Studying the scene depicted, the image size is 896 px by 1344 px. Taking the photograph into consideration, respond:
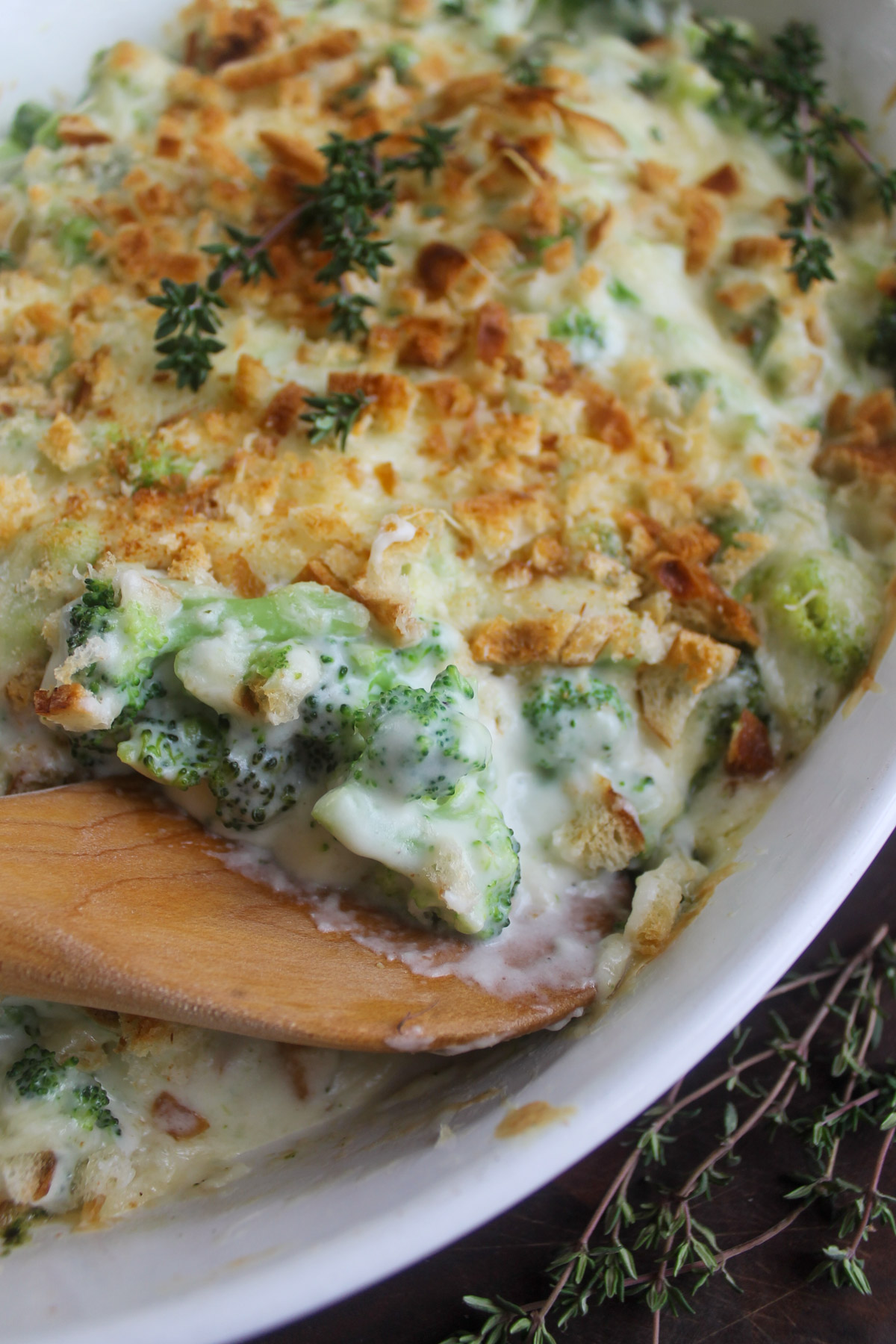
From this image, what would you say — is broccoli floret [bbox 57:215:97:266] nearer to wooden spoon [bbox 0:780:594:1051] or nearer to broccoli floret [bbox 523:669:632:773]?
wooden spoon [bbox 0:780:594:1051]

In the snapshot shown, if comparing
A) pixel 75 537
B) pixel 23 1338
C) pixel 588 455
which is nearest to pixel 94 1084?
pixel 23 1338

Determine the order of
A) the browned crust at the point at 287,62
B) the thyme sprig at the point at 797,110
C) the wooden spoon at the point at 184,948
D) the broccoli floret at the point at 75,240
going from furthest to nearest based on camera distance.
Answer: the browned crust at the point at 287,62 < the thyme sprig at the point at 797,110 < the broccoli floret at the point at 75,240 < the wooden spoon at the point at 184,948

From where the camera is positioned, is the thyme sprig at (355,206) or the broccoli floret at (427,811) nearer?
the broccoli floret at (427,811)

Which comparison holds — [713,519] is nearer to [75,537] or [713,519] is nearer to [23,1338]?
[75,537]

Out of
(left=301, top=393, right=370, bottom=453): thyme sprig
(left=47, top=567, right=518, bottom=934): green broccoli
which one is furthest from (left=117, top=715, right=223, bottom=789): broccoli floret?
(left=301, top=393, right=370, bottom=453): thyme sprig

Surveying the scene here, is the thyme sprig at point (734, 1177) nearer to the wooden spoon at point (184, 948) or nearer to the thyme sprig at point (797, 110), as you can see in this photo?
the wooden spoon at point (184, 948)

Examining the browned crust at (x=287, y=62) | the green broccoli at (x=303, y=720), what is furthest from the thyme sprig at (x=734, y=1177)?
the browned crust at (x=287, y=62)
